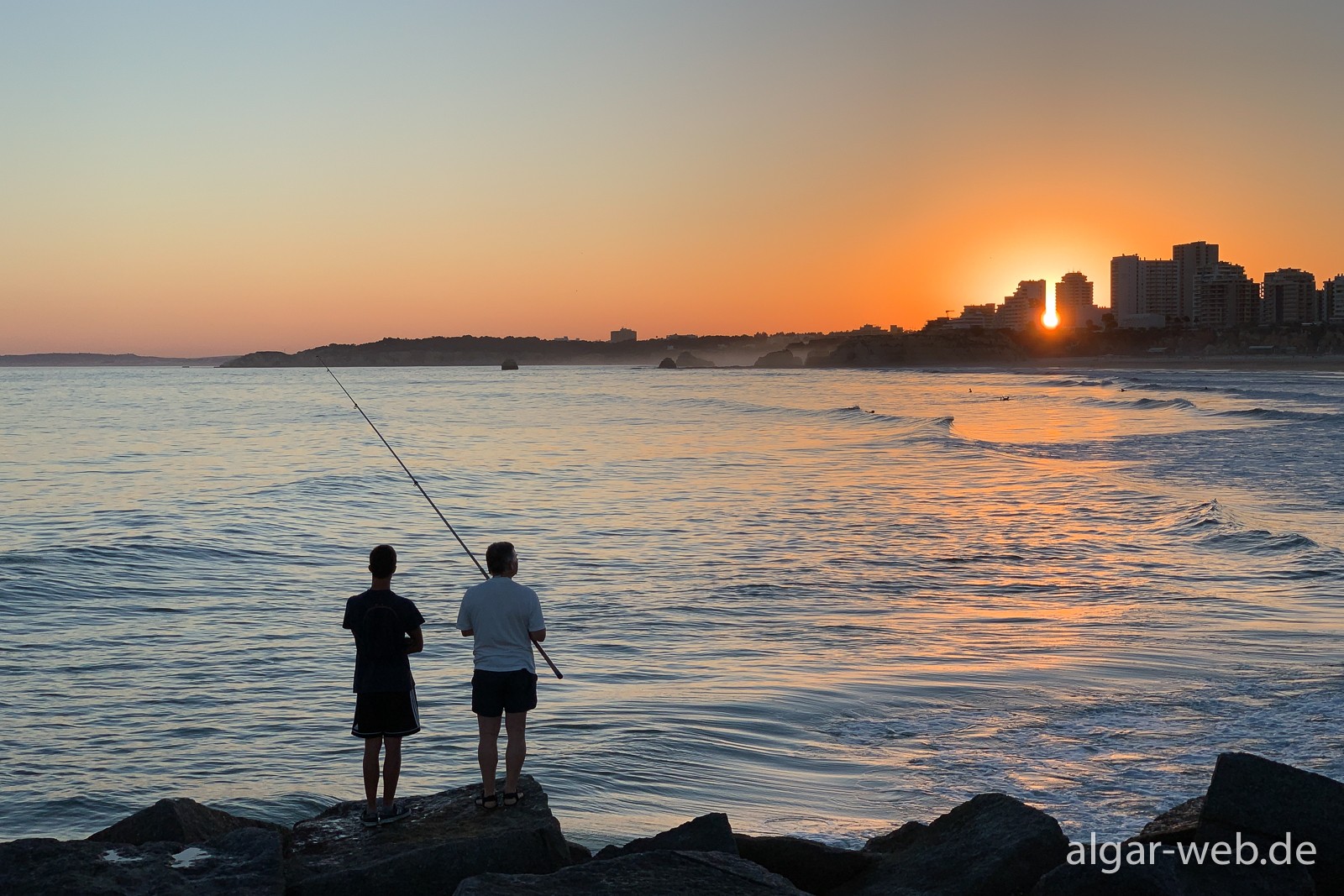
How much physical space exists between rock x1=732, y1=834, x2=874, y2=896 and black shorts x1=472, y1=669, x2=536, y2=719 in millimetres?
1107

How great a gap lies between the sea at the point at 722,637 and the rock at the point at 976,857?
1010mm

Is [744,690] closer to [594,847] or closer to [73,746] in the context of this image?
[594,847]

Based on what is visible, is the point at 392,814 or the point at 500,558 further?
the point at 500,558

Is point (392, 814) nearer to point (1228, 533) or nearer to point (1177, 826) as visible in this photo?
point (1177, 826)

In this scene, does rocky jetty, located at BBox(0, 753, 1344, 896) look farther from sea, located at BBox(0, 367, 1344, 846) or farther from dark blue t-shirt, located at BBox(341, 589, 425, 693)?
sea, located at BBox(0, 367, 1344, 846)

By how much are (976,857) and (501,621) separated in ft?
6.99

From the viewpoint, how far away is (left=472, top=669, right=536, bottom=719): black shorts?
5086mm

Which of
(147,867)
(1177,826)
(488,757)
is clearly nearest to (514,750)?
(488,757)

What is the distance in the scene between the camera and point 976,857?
4371 millimetres

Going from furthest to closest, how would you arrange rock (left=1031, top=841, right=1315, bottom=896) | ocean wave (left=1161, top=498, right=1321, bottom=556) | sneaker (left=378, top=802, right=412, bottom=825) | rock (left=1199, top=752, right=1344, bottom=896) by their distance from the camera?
1. ocean wave (left=1161, top=498, right=1321, bottom=556)
2. sneaker (left=378, top=802, right=412, bottom=825)
3. rock (left=1199, top=752, right=1344, bottom=896)
4. rock (left=1031, top=841, right=1315, bottom=896)

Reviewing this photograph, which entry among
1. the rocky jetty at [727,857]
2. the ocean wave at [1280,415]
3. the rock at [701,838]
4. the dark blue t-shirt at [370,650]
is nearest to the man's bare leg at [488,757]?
the rocky jetty at [727,857]

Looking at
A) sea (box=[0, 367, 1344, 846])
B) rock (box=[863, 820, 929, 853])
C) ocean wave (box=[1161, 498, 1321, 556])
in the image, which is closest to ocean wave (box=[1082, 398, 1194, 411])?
sea (box=[0, 367, 1344, 846])

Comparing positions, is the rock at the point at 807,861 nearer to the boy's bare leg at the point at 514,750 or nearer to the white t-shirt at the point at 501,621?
the boy's bare leg at the point at 514,750

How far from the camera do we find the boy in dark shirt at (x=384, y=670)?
499cm
